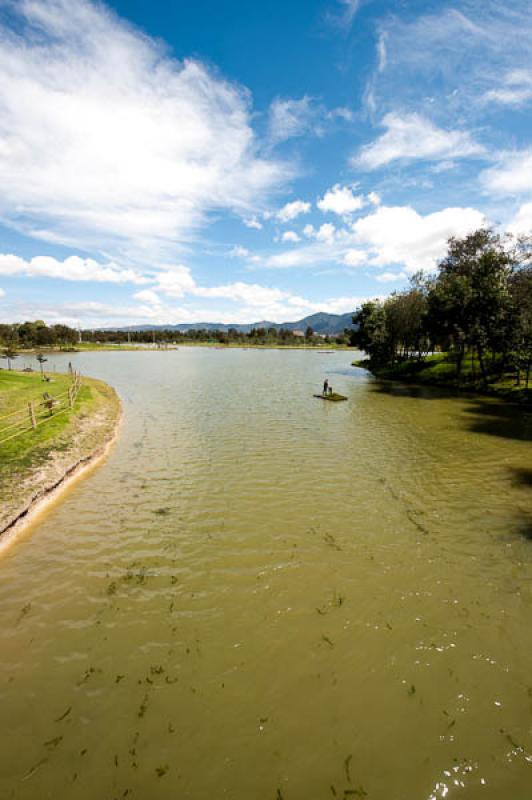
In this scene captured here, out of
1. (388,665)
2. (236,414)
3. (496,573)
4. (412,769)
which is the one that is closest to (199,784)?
(412,769)

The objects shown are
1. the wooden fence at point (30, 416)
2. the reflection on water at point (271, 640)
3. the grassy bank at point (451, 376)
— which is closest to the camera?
the reflection on water at point (271, 640)

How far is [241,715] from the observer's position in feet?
25.2

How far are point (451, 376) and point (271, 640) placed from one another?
63982 millimetres

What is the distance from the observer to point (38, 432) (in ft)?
83.4

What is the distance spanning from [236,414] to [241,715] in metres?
30.0

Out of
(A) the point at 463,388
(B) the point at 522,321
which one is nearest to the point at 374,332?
(A) the point at 463,388

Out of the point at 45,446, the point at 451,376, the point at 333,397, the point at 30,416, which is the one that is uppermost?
the point at 30,416

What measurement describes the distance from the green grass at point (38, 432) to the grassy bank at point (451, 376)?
1892 inches

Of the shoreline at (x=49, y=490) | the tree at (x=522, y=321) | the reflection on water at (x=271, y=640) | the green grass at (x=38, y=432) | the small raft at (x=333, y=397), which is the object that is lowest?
the reflection on water at (x=271, y=640)

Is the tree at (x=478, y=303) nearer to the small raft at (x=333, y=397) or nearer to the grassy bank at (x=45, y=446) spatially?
the small raft at (x=333, y=397)

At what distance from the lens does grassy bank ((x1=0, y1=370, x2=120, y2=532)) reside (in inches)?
669

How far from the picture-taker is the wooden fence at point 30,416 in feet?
81.1

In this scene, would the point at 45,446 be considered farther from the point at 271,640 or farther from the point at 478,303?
the point at 478,303

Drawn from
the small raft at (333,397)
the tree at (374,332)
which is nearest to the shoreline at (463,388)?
the tree at (374,332)
